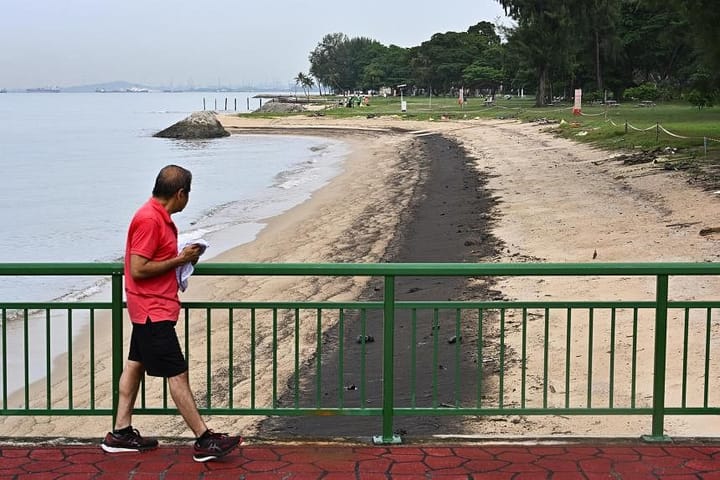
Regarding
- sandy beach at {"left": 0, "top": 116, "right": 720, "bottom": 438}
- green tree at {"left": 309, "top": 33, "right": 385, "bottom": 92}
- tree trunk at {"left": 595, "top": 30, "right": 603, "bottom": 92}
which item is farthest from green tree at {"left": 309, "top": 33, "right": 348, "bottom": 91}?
sandy beach at {"left": 0, "top": 116, "right": 720, "bottom": 438}

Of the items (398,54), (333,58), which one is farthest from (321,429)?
(333,58)

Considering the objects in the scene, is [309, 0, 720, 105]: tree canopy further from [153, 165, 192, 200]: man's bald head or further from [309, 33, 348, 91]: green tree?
[309, 33, 348, 91]: green tree

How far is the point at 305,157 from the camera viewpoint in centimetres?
5175

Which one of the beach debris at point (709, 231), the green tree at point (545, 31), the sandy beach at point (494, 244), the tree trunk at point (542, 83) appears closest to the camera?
the sandy beach at point (494, 244)

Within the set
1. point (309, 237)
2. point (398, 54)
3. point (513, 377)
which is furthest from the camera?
point (398, 54)

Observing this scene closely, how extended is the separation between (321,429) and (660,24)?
244 ft

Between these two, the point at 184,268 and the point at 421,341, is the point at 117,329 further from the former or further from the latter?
the point at 421,341

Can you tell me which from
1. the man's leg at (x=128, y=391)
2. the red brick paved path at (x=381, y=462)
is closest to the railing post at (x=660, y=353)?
the red brick paved path at (x=381, y=462)

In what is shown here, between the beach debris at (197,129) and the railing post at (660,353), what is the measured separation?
76.2 metres

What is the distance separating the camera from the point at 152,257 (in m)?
5.29

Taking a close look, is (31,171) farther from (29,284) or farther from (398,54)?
(398,54)

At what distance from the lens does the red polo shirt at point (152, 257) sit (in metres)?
5.25

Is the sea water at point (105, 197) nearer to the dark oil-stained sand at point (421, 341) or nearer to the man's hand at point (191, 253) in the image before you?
the man's hand at point (191, 253)

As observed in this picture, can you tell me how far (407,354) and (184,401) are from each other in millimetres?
4678
